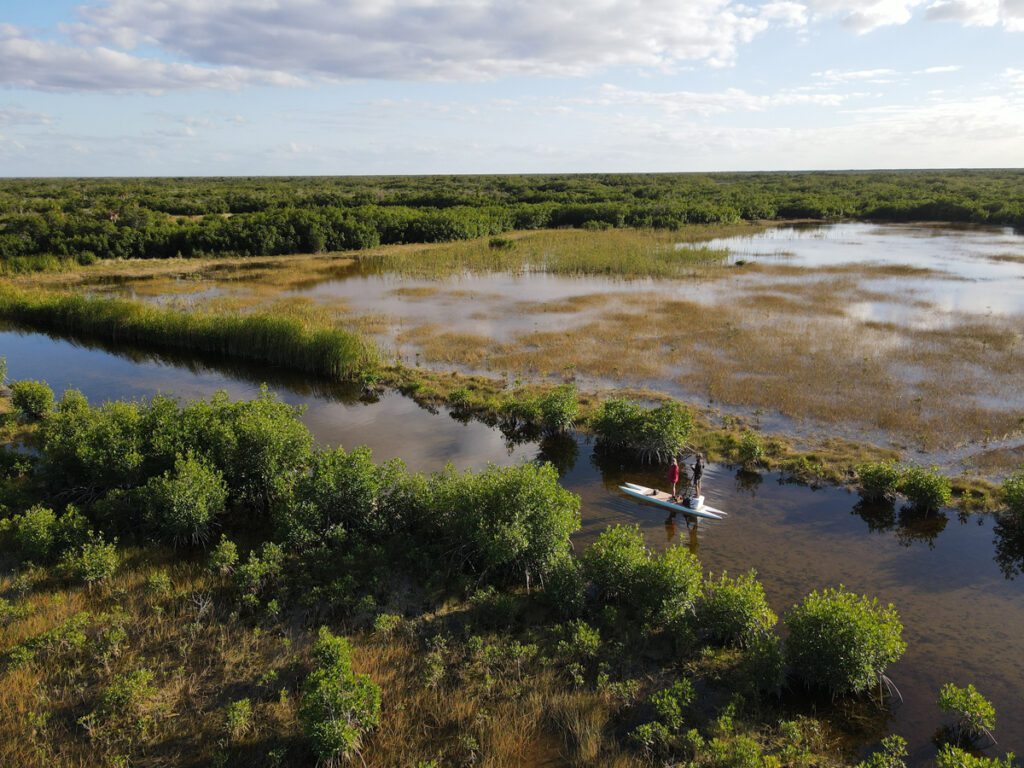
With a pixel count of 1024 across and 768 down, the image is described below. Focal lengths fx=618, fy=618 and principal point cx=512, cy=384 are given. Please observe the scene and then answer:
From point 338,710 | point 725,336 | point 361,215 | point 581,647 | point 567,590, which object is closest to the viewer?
point 338,710

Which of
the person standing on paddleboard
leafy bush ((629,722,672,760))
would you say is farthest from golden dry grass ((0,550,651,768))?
the person standing on paddleboard

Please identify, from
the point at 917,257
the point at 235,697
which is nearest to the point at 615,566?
the point at 235,697

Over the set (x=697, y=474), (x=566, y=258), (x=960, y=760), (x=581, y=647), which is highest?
(x=566, y=258)

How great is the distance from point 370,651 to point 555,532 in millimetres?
4065

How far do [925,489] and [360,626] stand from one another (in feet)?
45.9

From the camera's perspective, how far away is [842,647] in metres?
9.78

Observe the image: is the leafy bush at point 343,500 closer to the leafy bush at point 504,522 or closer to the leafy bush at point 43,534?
the leafy bush at point 504,522

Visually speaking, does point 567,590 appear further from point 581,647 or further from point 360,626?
point 360,626

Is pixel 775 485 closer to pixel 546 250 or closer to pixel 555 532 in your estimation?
pixel 555 532

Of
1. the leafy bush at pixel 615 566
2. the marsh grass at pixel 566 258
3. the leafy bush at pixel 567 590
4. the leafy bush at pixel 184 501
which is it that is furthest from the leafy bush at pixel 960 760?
the marsh grass at pixel 566 258

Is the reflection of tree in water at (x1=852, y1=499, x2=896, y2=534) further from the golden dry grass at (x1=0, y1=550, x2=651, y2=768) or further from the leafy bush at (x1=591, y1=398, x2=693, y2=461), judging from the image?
the golden dry grass at (x1=0, y1=550, x2=651, y2=768)

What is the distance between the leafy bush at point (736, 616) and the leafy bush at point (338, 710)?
19.3 ft

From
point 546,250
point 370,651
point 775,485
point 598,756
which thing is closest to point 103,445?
point 370,651

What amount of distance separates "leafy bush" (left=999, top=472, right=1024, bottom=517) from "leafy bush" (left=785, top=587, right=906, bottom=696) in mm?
7244
